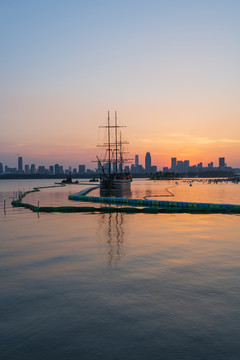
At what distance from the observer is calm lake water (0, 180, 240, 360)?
13047mm

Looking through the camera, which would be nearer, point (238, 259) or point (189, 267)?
point (189, 267)

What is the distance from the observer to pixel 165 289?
19.6 m

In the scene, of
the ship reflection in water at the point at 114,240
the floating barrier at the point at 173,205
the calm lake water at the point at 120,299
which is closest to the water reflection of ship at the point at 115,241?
the ship reflection in water at the point at 114,240

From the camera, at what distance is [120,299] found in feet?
59.4

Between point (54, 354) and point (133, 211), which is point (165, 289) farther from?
point (133, 211)

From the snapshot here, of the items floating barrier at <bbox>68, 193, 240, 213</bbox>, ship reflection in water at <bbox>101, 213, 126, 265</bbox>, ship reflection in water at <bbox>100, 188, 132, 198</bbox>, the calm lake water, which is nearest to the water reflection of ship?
ship reflection in water at <bbox>101, 213, 126, 265</bbox>

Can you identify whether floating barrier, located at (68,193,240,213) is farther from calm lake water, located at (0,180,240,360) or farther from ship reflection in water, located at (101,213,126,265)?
calm lake water, located at (0,180,240,360)

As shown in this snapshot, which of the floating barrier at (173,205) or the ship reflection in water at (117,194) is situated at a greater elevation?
the floating barrier at (173,205)

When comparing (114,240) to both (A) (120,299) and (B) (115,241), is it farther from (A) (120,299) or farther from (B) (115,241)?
(A) (120,299)

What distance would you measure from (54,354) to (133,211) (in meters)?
55.5

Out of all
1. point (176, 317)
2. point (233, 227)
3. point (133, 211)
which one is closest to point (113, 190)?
point (133, 211)

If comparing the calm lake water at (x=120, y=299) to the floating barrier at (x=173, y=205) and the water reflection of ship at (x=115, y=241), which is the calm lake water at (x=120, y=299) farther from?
the floating barrier at (x=173, y=205)

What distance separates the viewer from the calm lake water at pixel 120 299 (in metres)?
13.0

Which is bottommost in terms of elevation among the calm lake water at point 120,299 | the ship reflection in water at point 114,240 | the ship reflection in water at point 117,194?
the ship reflection in water at point 117,194
